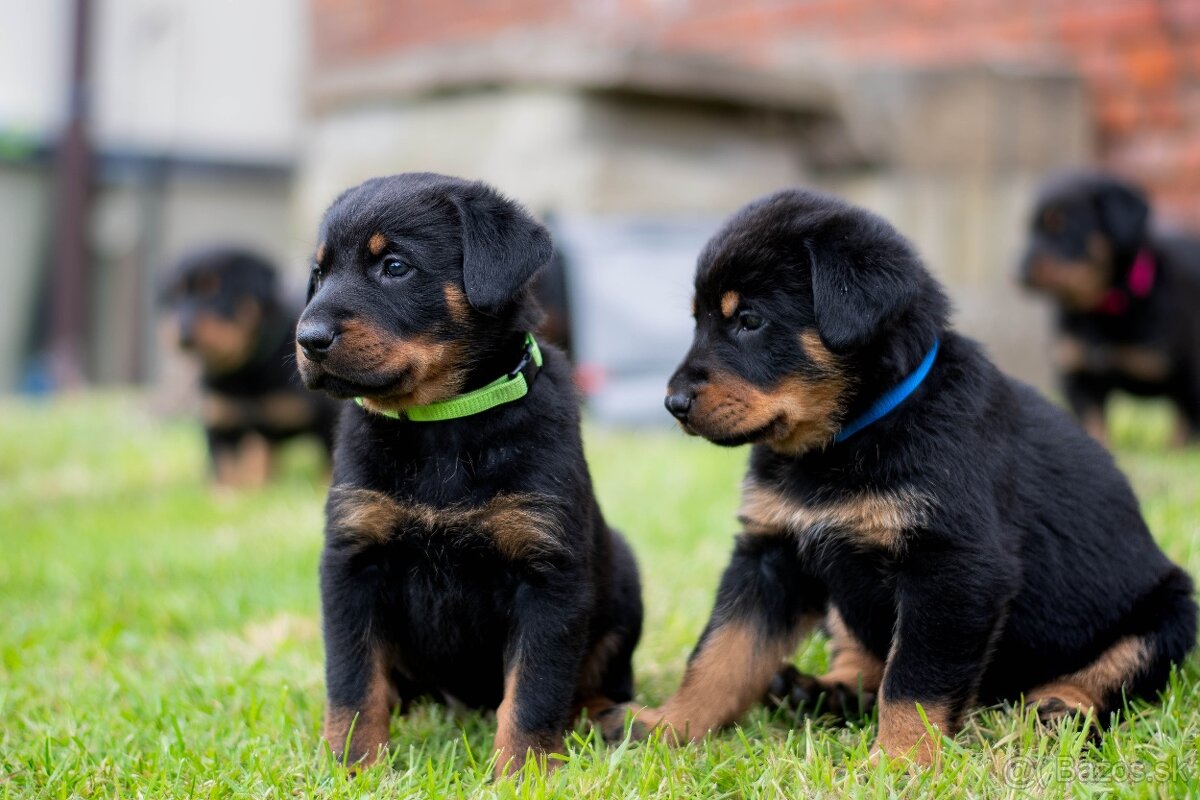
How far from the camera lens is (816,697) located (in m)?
2.84

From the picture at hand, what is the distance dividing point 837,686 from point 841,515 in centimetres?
51

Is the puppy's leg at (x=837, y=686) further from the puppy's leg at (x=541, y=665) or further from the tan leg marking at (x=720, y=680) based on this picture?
the puppy's leg at (x=541, y=665)

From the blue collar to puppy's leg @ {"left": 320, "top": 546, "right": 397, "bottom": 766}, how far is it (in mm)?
1023

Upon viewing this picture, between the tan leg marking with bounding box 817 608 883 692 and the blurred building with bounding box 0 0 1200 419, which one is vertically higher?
the blurred building with bounding box 0 0 1200 419

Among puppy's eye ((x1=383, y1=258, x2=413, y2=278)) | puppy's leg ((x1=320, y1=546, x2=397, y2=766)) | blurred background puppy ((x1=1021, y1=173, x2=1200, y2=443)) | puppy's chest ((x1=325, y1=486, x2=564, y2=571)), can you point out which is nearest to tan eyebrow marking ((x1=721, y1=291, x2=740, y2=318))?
puppy's chest ((x1=325, y1=486, x2=564, y2=571))

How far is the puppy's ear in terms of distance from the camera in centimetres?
604

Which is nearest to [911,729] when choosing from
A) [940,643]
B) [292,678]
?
[940,643]

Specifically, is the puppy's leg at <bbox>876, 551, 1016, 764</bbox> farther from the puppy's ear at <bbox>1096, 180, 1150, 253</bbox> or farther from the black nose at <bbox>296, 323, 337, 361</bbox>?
Result: the puppy's ear at <bbox>1096, 180, 1150, 253</bbox>

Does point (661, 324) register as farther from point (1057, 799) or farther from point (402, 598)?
point (1057, 799)

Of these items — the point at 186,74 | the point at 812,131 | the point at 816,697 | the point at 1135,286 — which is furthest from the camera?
the point at 186,74

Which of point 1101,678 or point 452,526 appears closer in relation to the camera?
point 452,526

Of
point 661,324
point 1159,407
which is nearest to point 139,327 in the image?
point 661,324

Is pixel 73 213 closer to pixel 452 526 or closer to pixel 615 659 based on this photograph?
pixel 615 659

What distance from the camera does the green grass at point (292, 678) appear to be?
233 centimetres
